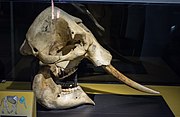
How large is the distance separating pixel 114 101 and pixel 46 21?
1.34 ft

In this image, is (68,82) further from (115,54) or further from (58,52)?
(115,54)

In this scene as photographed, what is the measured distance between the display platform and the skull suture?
3 cm

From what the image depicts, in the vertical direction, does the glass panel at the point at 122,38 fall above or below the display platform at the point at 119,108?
above

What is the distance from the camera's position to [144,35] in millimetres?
1538

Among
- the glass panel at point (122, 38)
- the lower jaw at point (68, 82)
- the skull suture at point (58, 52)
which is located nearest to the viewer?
the skull suture at point (58, 52)

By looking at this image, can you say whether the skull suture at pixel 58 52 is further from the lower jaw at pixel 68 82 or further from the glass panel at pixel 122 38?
the glass panel at pixel 122 38

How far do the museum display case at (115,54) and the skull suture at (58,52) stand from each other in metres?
0.02

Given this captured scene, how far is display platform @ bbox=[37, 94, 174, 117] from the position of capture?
1229mm

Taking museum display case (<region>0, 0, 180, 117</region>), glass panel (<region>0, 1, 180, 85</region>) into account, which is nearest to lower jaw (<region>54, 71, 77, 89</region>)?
museum display case (<region>0, 0, 180, 117</region>)

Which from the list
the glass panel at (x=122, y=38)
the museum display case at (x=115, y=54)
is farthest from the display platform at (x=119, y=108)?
the glass panel at (x=122, y=38)

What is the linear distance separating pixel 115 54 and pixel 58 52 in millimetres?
408

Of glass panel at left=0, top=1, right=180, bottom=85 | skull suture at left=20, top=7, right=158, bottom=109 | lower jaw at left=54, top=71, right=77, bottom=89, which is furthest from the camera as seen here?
glass panel at left=0, top=1, right=180, bottom=85

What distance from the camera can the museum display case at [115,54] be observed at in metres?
1.29

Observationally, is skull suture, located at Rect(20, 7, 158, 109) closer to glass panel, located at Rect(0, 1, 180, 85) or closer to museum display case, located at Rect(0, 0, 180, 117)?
museum display case, located at Rect(0, 0, 180, 117)
